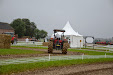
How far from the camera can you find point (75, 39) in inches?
1499

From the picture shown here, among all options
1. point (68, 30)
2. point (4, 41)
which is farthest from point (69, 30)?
point (4, 41)

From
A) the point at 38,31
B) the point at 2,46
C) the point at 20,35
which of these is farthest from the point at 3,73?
the point at 38,31

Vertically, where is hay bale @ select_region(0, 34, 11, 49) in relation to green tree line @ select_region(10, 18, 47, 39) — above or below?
below

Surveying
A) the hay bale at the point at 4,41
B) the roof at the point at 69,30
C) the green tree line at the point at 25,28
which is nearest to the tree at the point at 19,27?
the green tree line at the point at 25,28

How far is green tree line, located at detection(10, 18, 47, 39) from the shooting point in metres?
90.2

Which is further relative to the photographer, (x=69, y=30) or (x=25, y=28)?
(x=25, y=28)

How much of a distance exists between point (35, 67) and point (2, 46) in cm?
1532

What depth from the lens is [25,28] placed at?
312ft

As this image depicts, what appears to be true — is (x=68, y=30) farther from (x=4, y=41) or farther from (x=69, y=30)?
(x=4, y=41)

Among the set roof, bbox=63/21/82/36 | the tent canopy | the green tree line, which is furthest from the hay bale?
the green tree line

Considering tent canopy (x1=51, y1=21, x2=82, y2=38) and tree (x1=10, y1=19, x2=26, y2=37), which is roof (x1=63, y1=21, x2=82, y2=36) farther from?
tree (x1=10, y1=19, x2=26, y2=37)

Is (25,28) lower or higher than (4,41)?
higher

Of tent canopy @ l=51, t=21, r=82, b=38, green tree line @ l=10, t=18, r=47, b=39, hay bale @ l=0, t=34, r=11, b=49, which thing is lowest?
hay bale @ l=0, t=34, r=11, b=49

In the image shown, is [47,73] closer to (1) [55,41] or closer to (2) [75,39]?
(1) [55,41]
